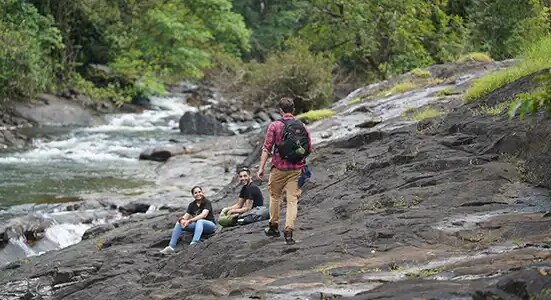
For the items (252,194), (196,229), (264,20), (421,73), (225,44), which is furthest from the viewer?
(264,20)

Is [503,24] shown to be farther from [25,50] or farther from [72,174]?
[25,50]

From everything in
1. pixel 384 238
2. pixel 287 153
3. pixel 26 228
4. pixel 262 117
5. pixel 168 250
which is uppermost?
pixel 287 153

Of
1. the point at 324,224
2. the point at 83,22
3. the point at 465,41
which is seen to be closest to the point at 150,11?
the point at 83,22

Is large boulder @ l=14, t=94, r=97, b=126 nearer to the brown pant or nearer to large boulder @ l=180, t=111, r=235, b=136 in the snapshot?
large boulder @ l=180, t=111, r=235, b=136

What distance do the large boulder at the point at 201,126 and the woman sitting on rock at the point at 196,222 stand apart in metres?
18.1

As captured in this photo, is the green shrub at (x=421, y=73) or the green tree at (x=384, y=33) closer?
the green shrub at (x=421, y=73)

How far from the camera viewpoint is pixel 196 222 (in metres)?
11.0

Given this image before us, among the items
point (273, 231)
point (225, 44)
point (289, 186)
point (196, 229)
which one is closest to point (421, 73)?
point (196, 229)

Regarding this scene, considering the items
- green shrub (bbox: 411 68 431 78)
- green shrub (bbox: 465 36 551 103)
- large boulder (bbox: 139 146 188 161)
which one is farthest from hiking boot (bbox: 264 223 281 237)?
large boulder (bbox: 139 146 188 161)

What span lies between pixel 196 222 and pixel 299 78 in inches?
849

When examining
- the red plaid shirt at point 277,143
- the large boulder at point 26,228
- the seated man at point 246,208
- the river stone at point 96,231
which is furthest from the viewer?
the large boulder at point 26,228

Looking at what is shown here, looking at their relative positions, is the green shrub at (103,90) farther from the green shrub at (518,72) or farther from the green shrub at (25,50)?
the green shrub at (518,72)

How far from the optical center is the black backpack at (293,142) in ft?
27.8

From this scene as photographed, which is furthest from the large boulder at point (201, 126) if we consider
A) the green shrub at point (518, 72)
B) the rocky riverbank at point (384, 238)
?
the green shrub at point (518, 72)
